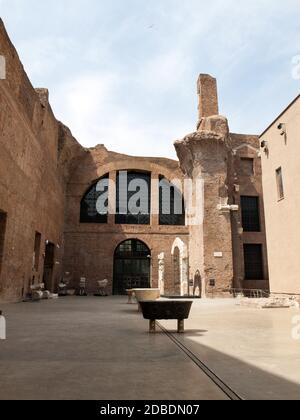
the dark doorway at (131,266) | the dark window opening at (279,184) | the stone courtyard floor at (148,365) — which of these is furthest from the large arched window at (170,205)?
the stone courtyard floor at (148,365)

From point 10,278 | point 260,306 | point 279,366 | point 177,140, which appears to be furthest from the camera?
point 177,140

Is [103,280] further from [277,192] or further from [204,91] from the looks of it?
[204,91]

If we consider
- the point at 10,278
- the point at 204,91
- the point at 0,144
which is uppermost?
the point at 204,91

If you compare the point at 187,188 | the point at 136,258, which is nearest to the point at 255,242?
the point at 187,188

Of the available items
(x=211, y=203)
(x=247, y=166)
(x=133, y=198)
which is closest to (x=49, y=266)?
(x=133, y=198)

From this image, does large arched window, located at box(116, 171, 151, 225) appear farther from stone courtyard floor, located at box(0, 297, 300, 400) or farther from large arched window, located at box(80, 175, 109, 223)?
stone courtyard floor, located at box(0, 297, 300, 400)

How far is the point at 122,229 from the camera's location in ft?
80.6

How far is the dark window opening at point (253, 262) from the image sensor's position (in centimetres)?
2253

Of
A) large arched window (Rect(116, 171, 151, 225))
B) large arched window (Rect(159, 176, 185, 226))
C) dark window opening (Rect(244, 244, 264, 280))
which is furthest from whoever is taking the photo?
large arched window (Rect(159, 176, 185, 226))

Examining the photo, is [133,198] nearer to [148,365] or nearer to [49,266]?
[49,266]

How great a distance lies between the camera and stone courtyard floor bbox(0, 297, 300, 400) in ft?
8.18

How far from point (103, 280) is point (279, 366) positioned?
20.6 m

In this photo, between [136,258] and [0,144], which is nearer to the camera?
[0,144]

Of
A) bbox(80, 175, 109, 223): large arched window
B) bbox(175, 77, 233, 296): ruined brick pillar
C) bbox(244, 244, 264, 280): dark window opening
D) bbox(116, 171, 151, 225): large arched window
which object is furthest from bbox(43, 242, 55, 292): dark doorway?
bbox(244, 244, 264, 280): dark window opening
